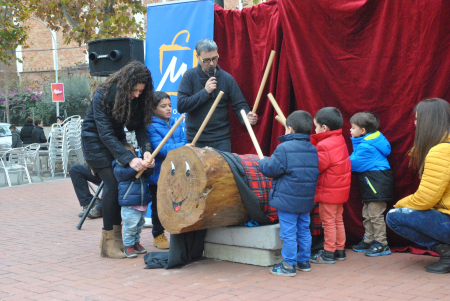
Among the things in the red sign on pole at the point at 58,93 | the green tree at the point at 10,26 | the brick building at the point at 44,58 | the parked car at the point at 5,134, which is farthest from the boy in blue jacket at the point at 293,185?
the brick building at the point at 44,58

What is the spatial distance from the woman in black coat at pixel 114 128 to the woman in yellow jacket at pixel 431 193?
240 cm

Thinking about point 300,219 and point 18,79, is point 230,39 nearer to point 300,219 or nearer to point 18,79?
point 300,219

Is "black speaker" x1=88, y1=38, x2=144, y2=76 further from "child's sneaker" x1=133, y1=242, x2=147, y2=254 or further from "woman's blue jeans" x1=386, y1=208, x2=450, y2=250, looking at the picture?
"woman's blue jeans" x1=386, y1=208, x2=450, y2=250

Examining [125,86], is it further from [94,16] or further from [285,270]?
[94,16]

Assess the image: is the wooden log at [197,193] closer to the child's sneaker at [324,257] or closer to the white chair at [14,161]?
the child's sneaker at [324,257]

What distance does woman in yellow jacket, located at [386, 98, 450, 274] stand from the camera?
12.9ft

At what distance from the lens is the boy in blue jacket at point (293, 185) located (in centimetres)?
407

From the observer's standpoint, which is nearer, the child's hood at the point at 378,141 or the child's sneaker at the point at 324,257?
the child's sneaker at the point at 324,257

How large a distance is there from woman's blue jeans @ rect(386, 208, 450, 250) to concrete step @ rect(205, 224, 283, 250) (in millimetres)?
1018

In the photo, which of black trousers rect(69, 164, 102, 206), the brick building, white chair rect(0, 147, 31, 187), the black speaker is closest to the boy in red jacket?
the black speaker

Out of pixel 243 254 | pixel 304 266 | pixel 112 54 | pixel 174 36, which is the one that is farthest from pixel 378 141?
pixel 112 54

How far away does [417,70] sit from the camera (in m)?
4.61

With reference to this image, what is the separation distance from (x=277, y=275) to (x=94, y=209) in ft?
13.2

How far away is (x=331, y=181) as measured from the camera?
4.46m
